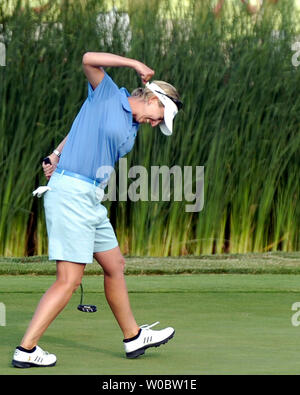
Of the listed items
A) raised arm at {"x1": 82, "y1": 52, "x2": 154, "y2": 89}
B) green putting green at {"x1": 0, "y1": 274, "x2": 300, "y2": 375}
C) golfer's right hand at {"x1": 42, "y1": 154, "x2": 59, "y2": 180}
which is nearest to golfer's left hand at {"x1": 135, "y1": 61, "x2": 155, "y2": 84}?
raised arm at {"x1": 82, "y1": 52, "x2": 154, "y2": 89}

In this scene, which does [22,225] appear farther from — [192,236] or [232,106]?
[232,106]

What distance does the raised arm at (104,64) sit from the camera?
441 centimetres

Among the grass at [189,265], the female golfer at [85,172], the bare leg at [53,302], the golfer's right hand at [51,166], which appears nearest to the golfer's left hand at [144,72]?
the female golfer at [85,172]

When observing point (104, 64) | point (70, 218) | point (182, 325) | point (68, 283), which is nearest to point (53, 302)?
point (68, 283)

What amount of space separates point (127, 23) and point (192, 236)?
82.4 inches

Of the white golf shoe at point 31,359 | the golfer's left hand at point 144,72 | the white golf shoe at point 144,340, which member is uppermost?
the golfer's left hand at point 144,72

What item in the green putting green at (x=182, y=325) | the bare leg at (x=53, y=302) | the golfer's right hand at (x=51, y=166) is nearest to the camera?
the green putting green at (x=182, y=325)

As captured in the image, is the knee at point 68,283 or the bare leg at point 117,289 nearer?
the knee at point 68,283

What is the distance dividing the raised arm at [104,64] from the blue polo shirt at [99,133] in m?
0.04

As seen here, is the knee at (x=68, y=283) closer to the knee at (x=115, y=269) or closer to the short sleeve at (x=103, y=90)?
the knee at (x=115, y=269)

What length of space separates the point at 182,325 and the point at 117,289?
836 mm

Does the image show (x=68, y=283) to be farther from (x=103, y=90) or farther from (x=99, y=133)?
(x=103, y=90)

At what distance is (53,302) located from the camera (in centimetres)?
466
